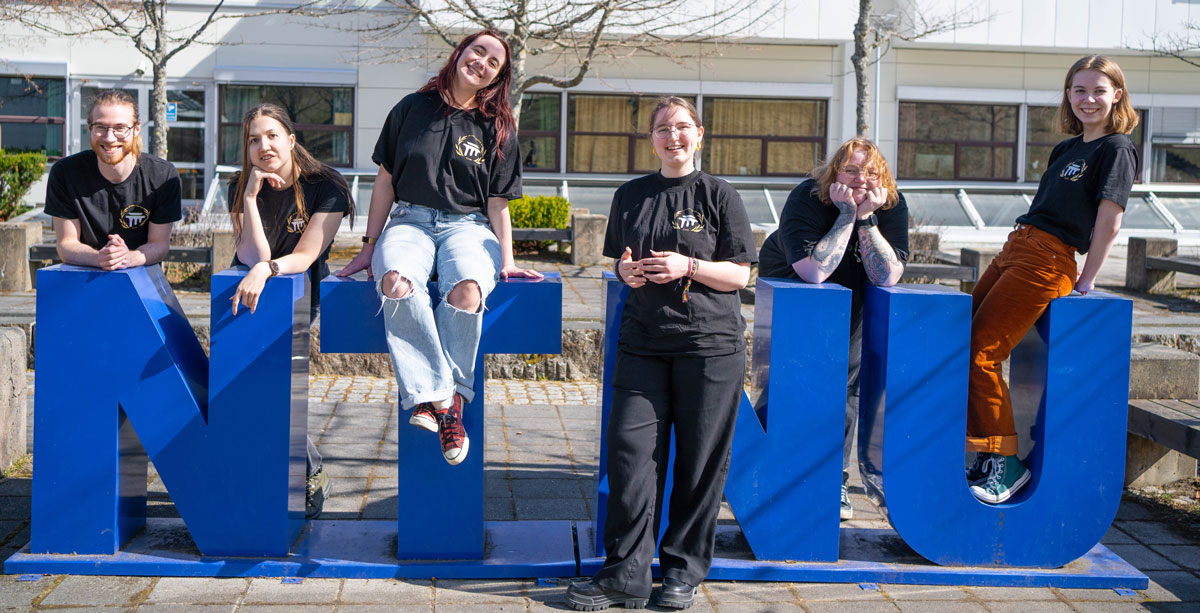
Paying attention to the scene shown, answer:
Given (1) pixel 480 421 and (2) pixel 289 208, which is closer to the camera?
(1) pixel 480 421

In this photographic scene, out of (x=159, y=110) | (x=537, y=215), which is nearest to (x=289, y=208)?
(x=537, y=215)

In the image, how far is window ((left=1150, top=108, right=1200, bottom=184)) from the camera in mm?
23266

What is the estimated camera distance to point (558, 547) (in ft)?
14.7

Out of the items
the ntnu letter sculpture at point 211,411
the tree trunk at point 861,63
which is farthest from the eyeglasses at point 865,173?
the tree trunk at point 861,63

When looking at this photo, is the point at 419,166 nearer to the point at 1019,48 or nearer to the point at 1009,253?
the point at 1009,253

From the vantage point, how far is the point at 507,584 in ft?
13.7

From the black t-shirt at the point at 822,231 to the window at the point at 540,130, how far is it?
17367 millimetres

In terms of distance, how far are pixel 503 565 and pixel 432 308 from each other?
3.46 ft

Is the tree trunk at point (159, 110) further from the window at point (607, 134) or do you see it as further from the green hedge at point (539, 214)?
the window at point (607, 134)

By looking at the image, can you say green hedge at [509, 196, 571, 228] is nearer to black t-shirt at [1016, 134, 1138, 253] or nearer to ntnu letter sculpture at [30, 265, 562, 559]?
ntnu letter sculpture at [30, 265, 562, 559]

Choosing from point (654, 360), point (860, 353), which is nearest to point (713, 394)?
point (654, 360)

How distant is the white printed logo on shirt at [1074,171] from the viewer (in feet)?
14.3

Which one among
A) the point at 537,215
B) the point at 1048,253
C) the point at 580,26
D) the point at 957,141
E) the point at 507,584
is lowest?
the point at 507,584

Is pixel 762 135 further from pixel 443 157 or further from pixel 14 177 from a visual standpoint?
pixel 443 157
